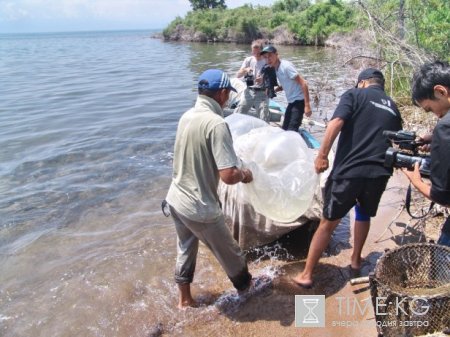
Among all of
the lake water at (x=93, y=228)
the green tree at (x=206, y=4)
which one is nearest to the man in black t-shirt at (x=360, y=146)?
the lake water at (x=93, y=228)

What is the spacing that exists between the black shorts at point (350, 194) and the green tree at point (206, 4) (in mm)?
59015

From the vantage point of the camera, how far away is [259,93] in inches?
267

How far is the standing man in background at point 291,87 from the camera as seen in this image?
5629 millimetres

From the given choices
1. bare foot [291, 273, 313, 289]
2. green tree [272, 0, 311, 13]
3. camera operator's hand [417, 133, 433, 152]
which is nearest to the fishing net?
camera operator's hand [417, 133, 433, 152]

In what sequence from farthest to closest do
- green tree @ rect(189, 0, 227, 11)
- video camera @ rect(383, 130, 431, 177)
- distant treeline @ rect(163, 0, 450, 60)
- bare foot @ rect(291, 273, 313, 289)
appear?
green tree @ rect(189, 0, 227, 11), distant treeline @ rect(163, 0, 450, 60), bare foot @ rect(291, 273, 313, 289), video camera @ rect(383, 130, 431, 177)

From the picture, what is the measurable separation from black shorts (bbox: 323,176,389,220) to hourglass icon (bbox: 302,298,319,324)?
0.75 m

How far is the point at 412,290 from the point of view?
2809 millimetres

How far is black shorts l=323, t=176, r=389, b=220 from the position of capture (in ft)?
10.3

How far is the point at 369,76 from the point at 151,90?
1363 centimetres

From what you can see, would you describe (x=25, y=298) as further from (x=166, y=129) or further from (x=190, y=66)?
(x=190, y=66)

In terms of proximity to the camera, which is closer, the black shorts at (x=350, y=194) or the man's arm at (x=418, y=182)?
the man's arm at (x=418, y=182)

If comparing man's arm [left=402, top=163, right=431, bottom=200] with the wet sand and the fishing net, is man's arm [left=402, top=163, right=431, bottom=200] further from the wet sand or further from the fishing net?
the wet sand

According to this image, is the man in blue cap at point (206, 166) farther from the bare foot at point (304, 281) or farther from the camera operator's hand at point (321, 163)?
the bare foot at point (304, 281)

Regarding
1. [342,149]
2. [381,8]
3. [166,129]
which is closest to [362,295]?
[342,149]
